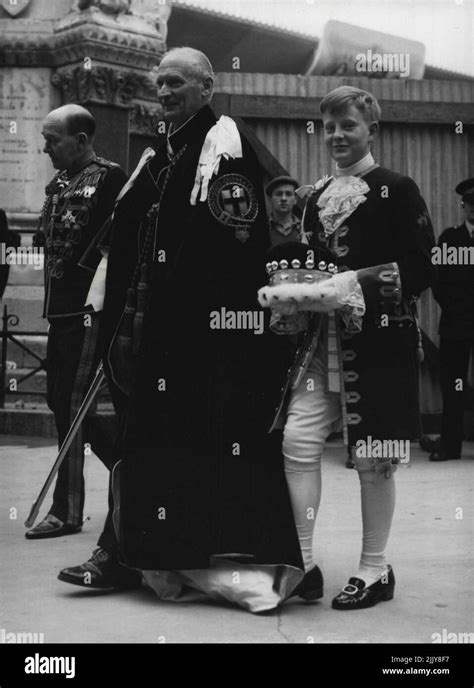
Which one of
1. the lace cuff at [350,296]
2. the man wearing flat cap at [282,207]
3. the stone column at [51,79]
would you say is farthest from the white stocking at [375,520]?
the stone column at [51,79]

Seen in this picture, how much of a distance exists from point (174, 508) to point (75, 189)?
1.90m

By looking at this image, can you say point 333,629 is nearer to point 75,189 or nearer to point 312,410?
point 312,410

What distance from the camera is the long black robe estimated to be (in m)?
3.95

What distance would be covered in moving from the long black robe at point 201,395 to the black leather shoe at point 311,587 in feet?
0.71

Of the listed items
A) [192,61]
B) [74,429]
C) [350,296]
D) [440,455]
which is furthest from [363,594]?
[440,455]

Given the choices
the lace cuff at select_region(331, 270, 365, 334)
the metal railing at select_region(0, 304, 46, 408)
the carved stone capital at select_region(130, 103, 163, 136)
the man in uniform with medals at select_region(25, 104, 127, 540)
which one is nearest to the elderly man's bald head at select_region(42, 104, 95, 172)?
the man in uniform with medals at select_region(25, 104, 127, 540)

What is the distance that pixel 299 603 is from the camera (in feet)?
13.0

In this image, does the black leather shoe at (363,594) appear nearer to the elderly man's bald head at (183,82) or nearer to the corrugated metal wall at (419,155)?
the elderly man's bald head at (183,82)

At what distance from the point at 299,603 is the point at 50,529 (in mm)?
1671

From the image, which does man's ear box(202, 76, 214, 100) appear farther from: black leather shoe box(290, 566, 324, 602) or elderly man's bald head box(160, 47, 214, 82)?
black leather shoe box(290, 566, 324, 602)

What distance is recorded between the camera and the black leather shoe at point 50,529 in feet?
17.0

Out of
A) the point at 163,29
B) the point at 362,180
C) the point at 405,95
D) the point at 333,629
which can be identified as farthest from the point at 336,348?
→ the point at 163,29

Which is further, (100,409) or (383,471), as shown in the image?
(100,409)

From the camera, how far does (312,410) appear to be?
3.90m
